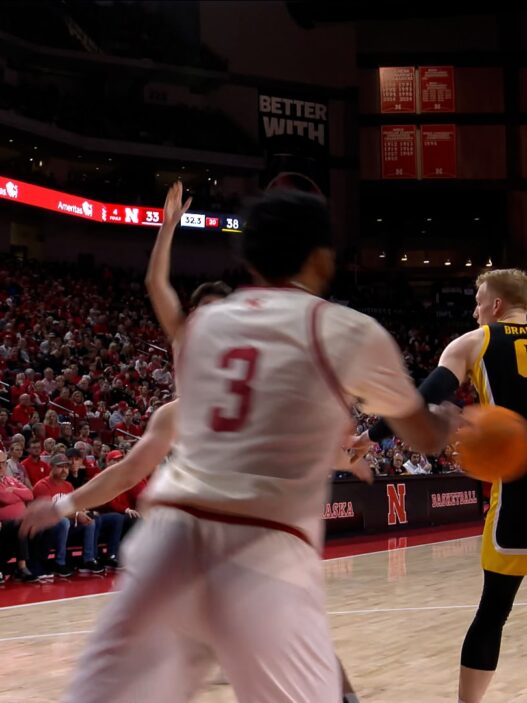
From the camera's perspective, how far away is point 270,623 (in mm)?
2150

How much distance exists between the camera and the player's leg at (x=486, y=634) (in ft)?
14.0

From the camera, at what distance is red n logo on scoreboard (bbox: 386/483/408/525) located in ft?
58.5

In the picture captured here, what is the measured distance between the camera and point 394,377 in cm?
227

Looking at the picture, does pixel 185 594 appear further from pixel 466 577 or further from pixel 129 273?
pixel 129 273

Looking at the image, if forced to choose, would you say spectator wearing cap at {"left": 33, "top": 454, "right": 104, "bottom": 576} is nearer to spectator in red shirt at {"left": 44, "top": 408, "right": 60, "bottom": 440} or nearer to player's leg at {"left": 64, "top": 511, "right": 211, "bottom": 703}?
spectator in red shirt at {"left": 44, "top": 408, "right": 60, "bottom": 440}

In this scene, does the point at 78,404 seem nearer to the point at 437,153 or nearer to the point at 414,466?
the point at 414,466

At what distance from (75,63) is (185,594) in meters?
32.6

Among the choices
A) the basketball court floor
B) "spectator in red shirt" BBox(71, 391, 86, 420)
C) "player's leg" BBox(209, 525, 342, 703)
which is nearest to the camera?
"player's leg" BBox(209, 525, 342, 703)

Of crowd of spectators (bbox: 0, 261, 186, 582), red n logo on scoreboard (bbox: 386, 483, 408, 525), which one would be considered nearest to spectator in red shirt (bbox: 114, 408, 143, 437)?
crowd of spectators (bbox: 0, 261, 186, 582)

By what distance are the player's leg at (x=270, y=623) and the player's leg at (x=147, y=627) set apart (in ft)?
0.24

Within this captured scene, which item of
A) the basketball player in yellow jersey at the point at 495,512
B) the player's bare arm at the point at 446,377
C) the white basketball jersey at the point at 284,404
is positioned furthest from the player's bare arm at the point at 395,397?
the basketball player in yellow jersey at the point at 495,512

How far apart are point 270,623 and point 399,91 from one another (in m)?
39.3

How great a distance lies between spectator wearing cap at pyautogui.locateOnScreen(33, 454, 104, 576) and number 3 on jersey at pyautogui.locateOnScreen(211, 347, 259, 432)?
30.5 feet

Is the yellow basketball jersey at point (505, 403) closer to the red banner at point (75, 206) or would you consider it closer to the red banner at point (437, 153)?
the red banner at point (75, 206)
